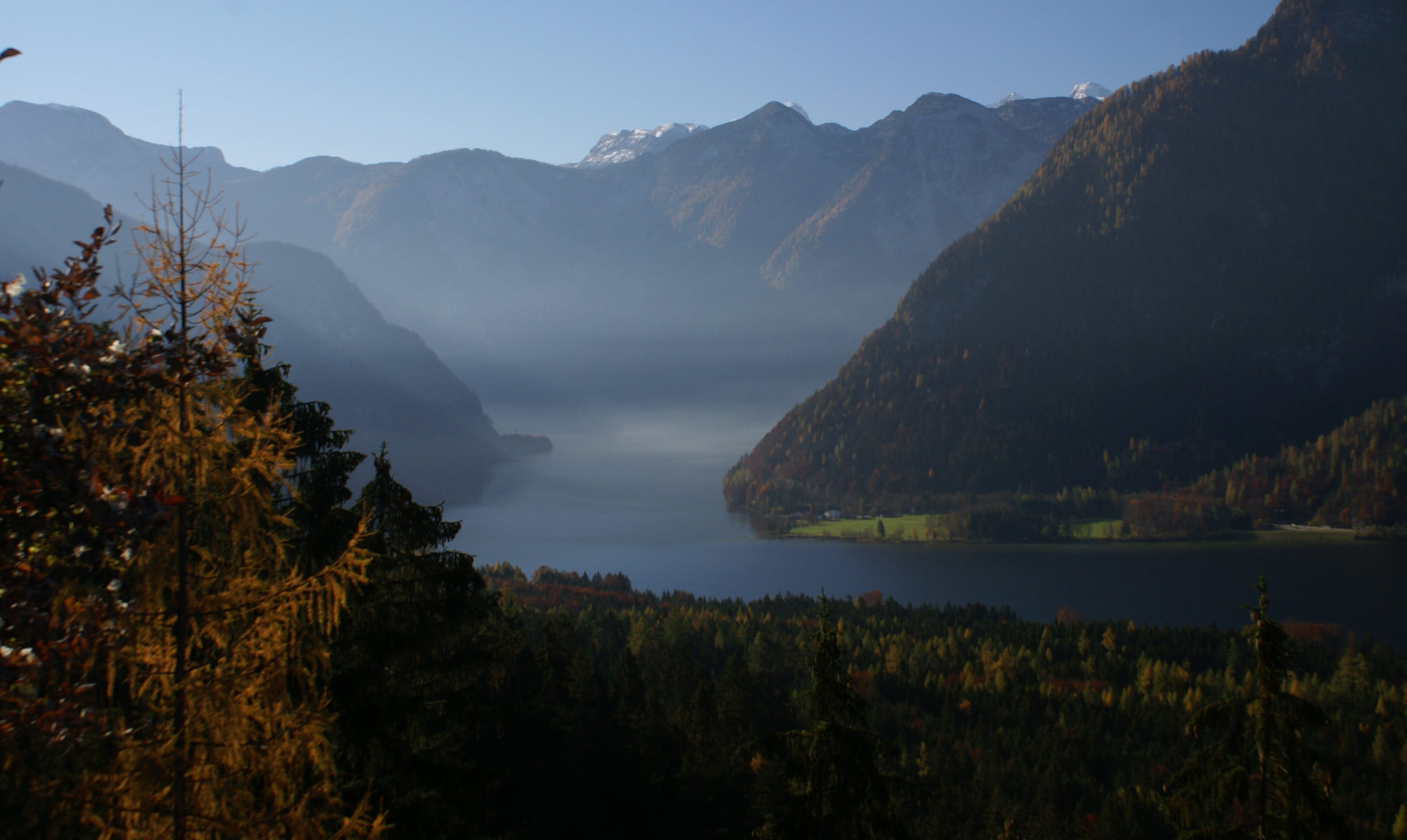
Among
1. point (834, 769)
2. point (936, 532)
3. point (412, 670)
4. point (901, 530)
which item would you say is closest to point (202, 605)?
point (412, 670)

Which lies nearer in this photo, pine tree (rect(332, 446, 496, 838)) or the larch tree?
the larch tree

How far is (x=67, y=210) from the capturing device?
633ft

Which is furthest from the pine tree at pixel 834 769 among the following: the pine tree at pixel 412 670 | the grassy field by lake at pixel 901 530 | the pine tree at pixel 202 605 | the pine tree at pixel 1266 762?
the grassy field by lake at pixel 901 530

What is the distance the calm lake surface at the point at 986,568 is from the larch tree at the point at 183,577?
9775 centimetres

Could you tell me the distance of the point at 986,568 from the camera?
12069 cm

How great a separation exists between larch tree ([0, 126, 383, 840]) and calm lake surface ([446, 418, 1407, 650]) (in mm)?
97748

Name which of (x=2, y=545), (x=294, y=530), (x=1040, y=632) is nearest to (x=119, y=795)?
(x=2, y=545)

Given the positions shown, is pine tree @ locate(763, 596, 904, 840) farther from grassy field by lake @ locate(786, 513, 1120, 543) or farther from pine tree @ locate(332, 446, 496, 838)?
grassy field by lake @ locate(786, 513, 1120, 543)

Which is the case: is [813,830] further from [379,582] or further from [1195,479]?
[1195,479]

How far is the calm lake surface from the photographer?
97.1 meters

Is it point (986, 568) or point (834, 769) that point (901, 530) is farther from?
point (834, 769)

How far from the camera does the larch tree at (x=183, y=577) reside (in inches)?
179

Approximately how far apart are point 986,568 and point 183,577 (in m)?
126

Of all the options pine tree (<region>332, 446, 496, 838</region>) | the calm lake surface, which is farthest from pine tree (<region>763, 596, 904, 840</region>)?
the calm lake surface
